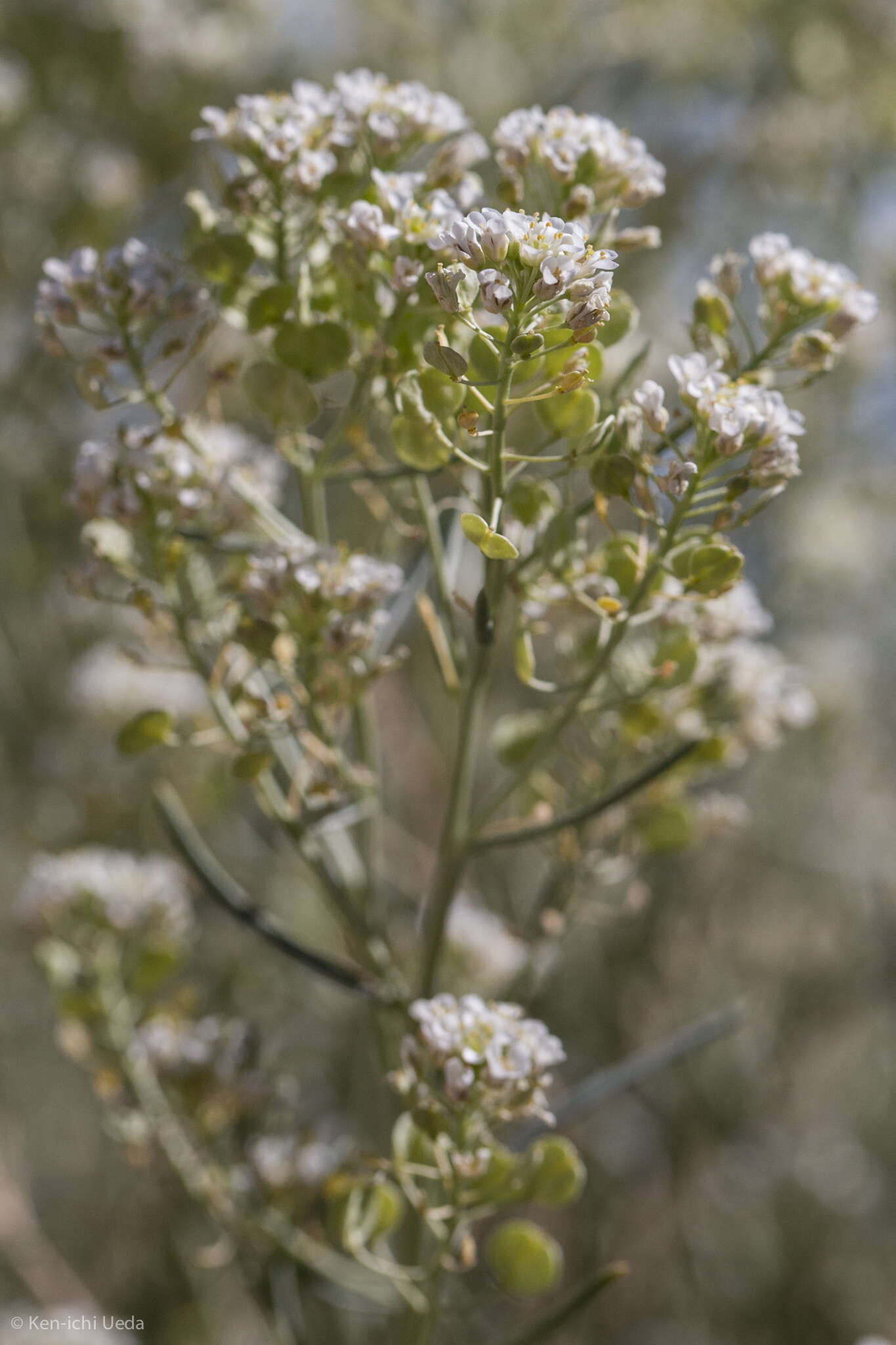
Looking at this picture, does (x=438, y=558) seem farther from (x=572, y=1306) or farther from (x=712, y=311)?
(x=572, y=1306)

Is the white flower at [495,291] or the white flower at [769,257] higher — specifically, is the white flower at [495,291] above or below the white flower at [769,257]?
below

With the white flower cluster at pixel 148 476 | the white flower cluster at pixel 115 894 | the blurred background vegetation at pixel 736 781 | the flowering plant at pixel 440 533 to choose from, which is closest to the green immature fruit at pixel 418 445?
the flowering plant at pixel 440 533

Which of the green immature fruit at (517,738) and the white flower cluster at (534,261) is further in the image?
the green immature fruit at (517,738)

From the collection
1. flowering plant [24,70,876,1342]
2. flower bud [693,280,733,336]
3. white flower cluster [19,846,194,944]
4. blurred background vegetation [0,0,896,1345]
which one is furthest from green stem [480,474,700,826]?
blurred background vegetation [0,0,896,1345]

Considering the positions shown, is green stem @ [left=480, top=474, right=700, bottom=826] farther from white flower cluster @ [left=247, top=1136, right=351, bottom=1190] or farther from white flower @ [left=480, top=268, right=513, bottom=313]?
white flower cluster @ [left=247, top=1136, right=351, bottom=1190]

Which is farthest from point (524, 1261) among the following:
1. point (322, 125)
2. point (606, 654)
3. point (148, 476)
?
point (322, 125)

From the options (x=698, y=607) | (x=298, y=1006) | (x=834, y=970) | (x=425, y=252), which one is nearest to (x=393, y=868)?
(x=298, y=1006)

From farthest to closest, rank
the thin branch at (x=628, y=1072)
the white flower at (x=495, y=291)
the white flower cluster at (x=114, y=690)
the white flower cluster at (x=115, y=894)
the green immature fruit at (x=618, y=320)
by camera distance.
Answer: the white flower cluster at (x=114, y=690)
the white flower cluster at (x=115, y=894)
the thin branch at (x=628, y=1072)
the green immature fruit at (x=618, y=320)
the white flower at (x=495, y=291)

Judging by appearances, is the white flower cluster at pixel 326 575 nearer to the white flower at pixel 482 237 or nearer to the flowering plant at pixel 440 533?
the flowering plant at pixel 440 533
